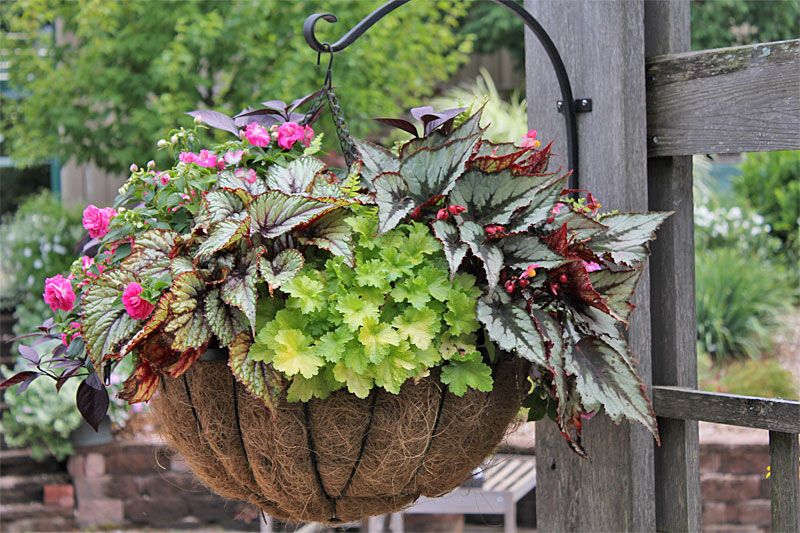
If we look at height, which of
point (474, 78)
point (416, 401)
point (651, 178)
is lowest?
point (416, 401)

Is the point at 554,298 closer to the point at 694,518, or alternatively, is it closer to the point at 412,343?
the point at 412,343

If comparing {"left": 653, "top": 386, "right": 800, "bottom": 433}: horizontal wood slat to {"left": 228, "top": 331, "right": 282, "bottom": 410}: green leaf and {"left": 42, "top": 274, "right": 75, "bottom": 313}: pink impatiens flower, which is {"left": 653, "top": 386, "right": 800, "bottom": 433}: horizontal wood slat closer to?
{"left": 228, "top": 331, "right": 282, "bottom": 410}: green leaf

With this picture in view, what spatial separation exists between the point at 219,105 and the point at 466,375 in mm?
4098

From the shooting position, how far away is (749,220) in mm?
5965

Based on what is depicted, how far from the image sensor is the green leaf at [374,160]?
130 centimetres

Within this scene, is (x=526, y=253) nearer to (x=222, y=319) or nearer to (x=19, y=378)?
(x=222, y=319)

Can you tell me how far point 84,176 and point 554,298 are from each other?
6.35 m

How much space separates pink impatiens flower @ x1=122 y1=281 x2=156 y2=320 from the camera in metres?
1.17

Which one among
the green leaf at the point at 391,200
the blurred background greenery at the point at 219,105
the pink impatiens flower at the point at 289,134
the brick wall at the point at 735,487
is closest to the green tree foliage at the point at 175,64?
the blurred background greenery at the point at 219,105

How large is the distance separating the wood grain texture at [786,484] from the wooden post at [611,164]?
0.69 feet

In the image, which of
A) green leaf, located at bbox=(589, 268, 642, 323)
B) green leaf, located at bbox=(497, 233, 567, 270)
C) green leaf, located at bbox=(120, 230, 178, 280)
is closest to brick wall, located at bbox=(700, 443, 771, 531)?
green leaf, located at bbox=(589, 268, 642, 323)

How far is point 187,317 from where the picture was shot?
117 centimetres

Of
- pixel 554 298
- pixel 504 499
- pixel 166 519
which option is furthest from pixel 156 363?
pixel 166 519

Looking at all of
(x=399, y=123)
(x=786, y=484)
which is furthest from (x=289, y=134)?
(x=786, y=484)
